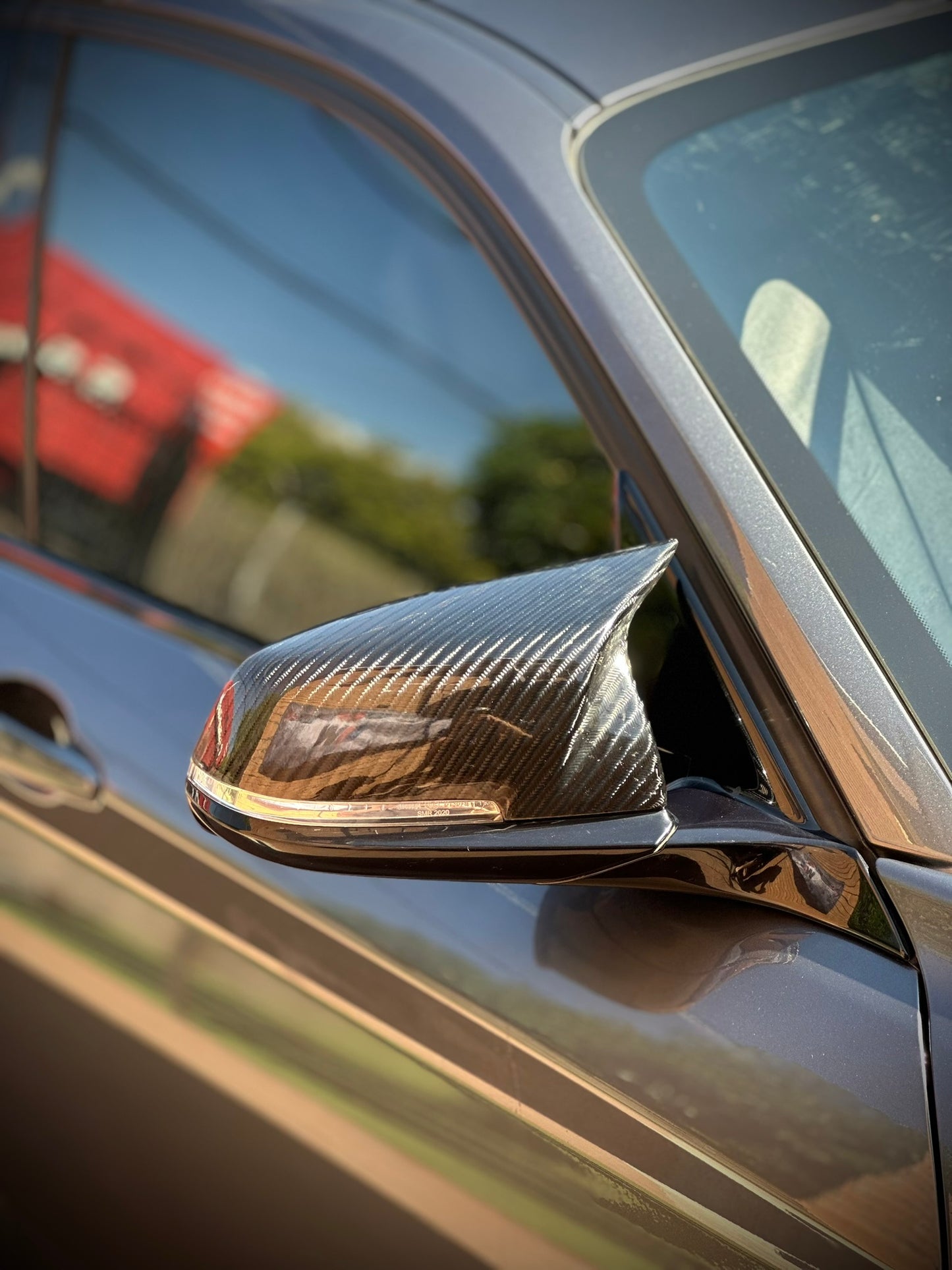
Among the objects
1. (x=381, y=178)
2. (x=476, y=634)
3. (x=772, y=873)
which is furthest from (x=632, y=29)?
(x=772, y=873)

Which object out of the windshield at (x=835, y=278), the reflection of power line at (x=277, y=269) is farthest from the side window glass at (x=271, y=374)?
the windshield at (x=835, y=278)

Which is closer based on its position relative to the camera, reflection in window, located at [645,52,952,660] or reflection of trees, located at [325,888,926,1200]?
reflection of trees, located at [325,888,926,1200]

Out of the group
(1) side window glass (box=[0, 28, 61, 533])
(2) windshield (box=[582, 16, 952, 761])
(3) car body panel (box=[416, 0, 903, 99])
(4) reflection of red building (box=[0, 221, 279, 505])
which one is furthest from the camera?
(1) side window glass (box=[0, 28, 61, 533])

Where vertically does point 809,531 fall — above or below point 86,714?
above

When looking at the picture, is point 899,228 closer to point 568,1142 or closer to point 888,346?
point 888,346

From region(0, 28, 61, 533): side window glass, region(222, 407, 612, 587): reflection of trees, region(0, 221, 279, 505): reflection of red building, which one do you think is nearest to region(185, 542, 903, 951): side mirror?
region(222, 407, 612, 587): reflection of trees

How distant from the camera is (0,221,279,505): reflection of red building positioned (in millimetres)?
1588

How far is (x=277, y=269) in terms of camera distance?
1.54 m

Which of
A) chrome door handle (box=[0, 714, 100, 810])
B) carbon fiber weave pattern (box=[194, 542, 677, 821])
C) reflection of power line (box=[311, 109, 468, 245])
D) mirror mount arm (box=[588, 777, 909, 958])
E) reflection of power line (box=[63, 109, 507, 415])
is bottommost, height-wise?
chrome door handle (box=[0, 714, 100, 810])

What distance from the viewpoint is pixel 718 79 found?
1244 millimetres

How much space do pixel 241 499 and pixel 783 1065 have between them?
3.46 ft

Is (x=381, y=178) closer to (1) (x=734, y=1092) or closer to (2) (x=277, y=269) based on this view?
(2) (x=277, y=269)

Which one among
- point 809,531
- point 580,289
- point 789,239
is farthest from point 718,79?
point 809,531

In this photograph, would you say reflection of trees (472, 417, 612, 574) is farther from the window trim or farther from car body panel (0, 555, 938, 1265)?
car body panel (0, 555, 938, 1265)
